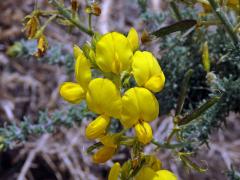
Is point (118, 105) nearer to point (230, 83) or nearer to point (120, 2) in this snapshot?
point (230, 83)

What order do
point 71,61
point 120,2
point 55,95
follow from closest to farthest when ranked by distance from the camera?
1. point 71,61
2. point 55,95
3. point 120,2

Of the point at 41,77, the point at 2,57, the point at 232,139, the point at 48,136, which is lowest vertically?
the point at 232,139

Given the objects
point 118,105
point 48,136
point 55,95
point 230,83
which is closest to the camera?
point 118,105

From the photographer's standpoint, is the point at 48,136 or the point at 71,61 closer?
the point at 71,61

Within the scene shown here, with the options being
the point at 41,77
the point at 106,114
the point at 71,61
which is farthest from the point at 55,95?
the point at 106,114

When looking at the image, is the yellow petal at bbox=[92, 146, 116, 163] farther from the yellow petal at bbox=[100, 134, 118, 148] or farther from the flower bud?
the flower bud

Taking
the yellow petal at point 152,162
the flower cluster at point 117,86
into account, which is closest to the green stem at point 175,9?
the flower cluster at point 117,86
